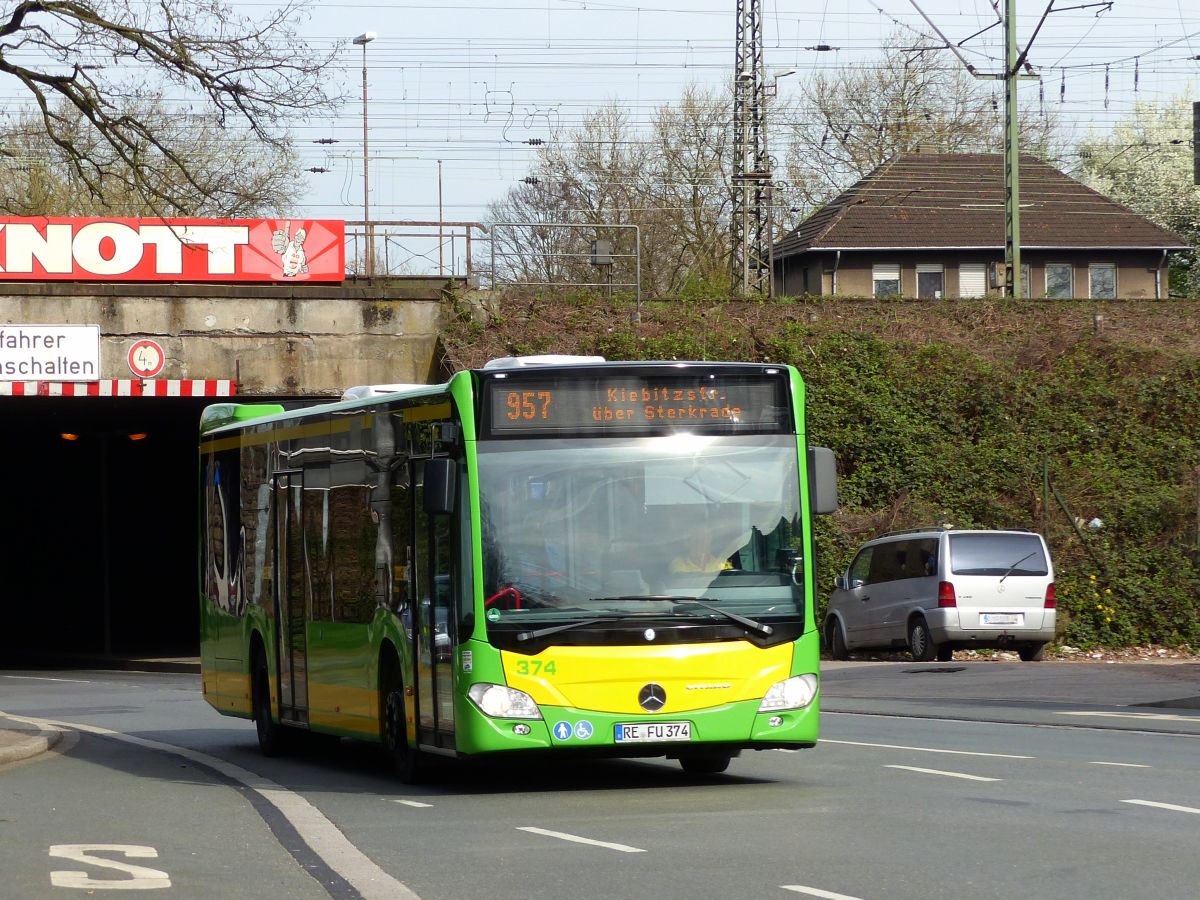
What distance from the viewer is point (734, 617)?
1188cm

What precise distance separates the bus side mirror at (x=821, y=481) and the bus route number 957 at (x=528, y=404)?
1.71 meters

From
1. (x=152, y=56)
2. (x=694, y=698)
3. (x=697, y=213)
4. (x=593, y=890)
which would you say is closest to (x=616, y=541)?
(x=694, y=698)

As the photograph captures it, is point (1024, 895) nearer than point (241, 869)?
Yes

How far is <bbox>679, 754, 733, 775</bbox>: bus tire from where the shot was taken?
1341cm

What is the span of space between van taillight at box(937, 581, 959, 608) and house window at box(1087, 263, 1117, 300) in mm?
45240

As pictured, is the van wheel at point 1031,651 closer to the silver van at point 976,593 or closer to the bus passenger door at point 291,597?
the silver van at point 976,593

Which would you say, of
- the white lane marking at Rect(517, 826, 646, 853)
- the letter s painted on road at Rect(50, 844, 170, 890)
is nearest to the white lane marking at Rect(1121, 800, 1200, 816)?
the white lane marking at Rect(517, 826, 646, 853)

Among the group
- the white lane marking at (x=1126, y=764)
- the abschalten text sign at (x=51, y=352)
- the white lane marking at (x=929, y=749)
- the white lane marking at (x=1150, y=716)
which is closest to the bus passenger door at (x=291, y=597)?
the white lane marking at (x=929, y=749)

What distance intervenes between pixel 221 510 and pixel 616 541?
22.0 feet

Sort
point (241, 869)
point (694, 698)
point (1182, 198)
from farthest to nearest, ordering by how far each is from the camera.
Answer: point (1182, 198) → point (694, 698) → point (241, 869)

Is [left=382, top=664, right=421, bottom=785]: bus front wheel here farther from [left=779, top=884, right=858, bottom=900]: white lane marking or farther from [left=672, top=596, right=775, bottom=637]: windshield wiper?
[left=779, top=884, right=858, bottom=900]: white lane marking

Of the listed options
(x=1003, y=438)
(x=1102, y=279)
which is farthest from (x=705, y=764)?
(x=1102, y=279)

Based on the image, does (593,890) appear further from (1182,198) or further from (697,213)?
(1182,198)

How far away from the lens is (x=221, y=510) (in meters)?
17.6
